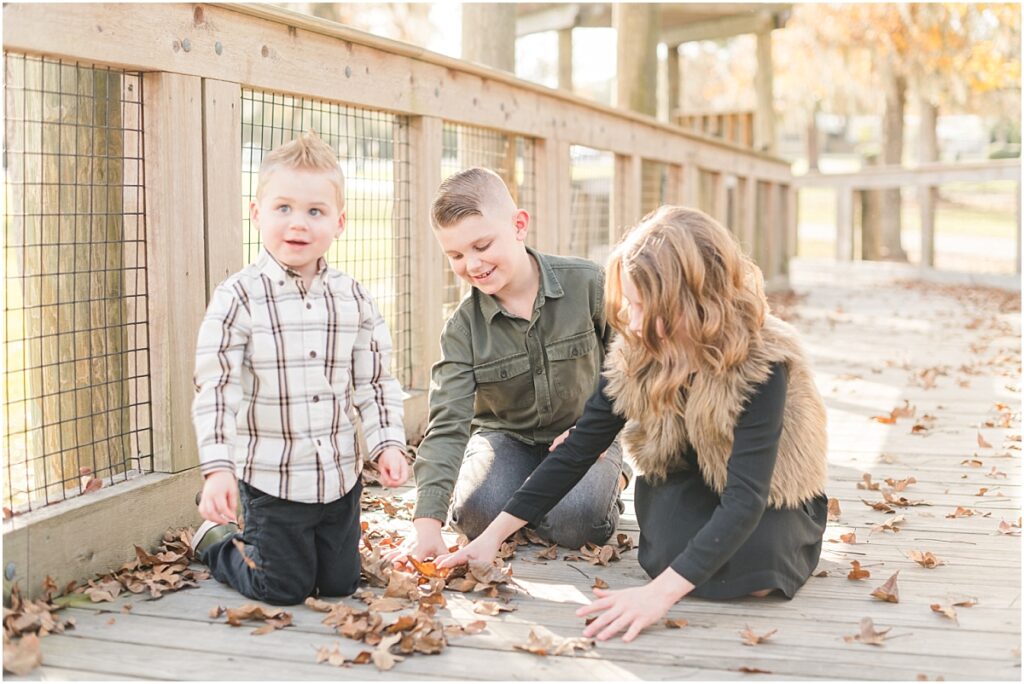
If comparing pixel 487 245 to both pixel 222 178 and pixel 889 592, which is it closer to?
pixel 222 178

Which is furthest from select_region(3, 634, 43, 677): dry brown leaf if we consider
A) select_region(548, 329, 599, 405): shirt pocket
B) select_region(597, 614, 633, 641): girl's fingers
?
select_region(548, 329, 599, 405): shirt pocket

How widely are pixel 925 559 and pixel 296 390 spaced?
199 centimetres

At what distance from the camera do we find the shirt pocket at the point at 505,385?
12.6 ft

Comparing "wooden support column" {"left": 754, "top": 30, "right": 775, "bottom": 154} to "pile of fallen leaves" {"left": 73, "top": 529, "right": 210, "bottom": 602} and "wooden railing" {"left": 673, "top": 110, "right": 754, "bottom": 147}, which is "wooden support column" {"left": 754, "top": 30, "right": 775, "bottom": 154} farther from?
"pile of fallen leaves" {"left": 73, "top": 529, "right": 210, "bottom": 602}

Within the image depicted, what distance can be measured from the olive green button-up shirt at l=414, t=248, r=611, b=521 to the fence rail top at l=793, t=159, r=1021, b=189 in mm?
13702

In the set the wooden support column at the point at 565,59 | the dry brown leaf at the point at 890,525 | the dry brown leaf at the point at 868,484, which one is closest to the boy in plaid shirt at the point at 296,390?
the dry brown leaf at the point at 890,525

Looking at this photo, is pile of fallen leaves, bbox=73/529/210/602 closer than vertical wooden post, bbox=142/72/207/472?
Yes

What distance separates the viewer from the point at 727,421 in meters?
3.00

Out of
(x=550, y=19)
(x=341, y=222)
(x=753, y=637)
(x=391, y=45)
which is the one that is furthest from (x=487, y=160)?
(x=550, y=19)

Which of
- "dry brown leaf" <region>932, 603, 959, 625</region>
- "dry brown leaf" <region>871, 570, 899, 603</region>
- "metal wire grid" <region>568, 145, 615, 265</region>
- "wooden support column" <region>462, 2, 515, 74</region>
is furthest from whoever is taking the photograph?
"metal wire grid" <region>568, 145, 615, 265</region>

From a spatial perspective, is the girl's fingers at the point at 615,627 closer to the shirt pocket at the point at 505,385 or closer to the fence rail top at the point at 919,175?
the shirt pocket at the point at 505,385

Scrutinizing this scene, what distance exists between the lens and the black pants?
10.0 ft

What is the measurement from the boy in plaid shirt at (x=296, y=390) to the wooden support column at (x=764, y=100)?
12.8 meters

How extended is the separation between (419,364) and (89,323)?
190cm
